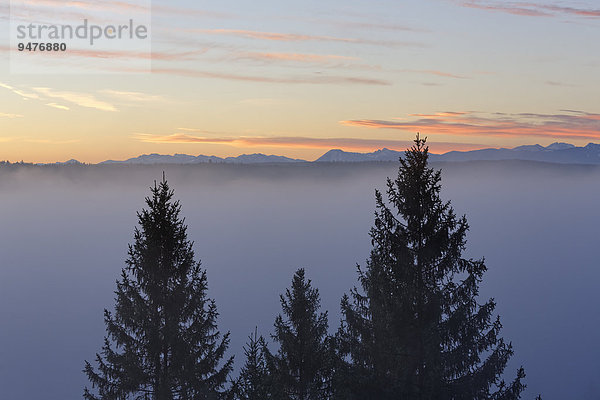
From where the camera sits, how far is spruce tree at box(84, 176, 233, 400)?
791 inches

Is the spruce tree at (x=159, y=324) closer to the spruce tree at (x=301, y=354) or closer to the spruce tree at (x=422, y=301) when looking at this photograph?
the spruce tree at (x=301, y=354)

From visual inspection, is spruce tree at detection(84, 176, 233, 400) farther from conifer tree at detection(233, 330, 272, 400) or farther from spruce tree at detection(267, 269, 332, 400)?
conifer tree at detection(233, 330, 272, 400)

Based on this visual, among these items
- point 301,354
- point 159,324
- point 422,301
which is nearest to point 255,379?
point 301,354

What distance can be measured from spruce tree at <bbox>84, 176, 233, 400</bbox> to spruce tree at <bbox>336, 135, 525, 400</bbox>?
20.7 feet

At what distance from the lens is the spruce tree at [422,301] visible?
16156mm

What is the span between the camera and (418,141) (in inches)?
687

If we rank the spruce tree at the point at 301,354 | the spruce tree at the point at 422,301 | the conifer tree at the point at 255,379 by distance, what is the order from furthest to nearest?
the spruce tree at the point at 301,354, the spruce tree at the point at 422,301, the conifer tree at the point at 255,379

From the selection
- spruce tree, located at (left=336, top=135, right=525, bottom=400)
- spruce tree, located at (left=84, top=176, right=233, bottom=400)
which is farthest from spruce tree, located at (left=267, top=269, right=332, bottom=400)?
spruce tree, located at (left=336, top=135, right=525, bottom=400)

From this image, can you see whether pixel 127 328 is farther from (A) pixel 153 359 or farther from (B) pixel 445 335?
(B) pixel 445 335

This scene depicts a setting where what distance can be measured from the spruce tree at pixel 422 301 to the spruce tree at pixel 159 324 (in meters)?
6.30

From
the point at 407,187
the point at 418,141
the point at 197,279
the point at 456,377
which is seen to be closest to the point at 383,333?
the point at 456,377

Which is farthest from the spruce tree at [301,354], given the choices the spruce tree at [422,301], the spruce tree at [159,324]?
the spruce tree at [422,301]

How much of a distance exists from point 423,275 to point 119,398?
36.3 ft

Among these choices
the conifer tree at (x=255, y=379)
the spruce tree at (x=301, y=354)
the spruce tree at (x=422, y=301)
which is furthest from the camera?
the spruce tree at (x=301, y=354)
